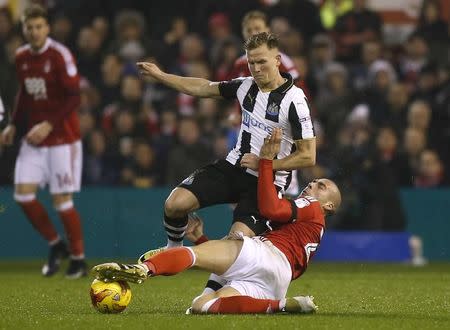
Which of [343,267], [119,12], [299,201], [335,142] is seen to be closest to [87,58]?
[119,12]

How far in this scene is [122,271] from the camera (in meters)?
7.64

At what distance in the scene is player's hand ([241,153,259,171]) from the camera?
8.70m

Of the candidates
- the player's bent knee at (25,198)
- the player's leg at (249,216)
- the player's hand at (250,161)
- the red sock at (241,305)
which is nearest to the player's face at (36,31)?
the player's bent knee at (25,198)

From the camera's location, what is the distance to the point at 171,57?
17.4 m

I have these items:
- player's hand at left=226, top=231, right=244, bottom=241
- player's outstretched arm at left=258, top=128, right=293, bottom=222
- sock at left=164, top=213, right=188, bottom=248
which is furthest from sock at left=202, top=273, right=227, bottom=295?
sock at left=164, top=213, right=188, bottom=248

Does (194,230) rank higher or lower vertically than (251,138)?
lower

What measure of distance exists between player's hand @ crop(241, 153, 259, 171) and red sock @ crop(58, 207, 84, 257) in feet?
13.8

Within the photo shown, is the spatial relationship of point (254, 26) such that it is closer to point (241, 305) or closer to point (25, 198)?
Result: point (25, 198)

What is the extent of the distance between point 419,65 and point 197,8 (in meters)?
3.30

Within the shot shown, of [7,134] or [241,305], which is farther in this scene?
[7,134]

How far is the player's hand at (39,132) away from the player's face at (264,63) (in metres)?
3.84

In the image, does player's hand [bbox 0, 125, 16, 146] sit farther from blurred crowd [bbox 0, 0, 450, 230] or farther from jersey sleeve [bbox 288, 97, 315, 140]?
jersey sleeve [bbox 288, 97, 315, 140]

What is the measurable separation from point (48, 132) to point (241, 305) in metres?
4.78

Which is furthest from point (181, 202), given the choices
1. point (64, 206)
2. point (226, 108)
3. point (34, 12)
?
point (226, 108)
